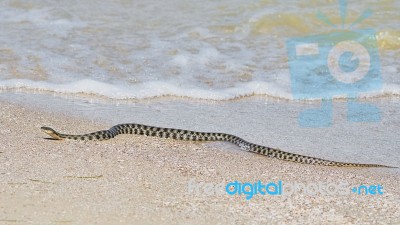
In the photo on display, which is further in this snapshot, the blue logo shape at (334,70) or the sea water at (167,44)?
the sea water at (167,44)

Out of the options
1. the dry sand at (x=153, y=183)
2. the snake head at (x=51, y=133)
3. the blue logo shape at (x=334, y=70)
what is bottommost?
the dry sand at (x=153, y=183)

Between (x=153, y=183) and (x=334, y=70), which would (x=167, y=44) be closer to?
(x=334, y=70)

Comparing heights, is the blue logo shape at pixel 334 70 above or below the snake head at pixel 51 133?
above

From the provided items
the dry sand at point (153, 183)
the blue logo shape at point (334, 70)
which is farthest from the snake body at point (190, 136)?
the blue logo shape at point (334, 70)

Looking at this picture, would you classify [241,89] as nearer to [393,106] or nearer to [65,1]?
[393,106]

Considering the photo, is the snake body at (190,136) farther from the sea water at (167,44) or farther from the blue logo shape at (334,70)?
the sea water at (167,44)

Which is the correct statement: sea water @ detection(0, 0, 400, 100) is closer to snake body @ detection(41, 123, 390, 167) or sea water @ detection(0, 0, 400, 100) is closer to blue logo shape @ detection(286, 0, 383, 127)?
blue logo shape @ detection(286, 0, 383, 127)
